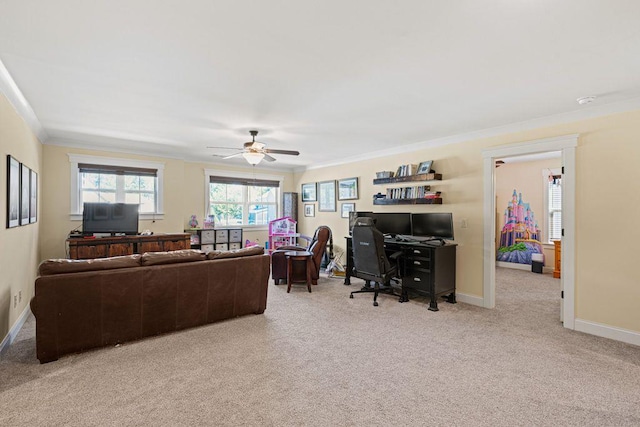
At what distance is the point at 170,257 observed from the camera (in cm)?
321

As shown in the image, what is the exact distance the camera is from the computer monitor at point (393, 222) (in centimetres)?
493

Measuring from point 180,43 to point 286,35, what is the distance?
737mm

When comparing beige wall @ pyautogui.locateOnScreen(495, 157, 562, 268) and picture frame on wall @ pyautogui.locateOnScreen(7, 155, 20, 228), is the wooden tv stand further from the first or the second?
beige wall @ pyautogui.locateOnScreen(495, 157, 562, 268)

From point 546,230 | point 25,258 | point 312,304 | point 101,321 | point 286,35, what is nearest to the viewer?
point 286,35

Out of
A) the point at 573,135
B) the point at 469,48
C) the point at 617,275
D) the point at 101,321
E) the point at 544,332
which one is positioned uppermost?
the point at 469,48

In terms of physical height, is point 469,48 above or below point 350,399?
→ above

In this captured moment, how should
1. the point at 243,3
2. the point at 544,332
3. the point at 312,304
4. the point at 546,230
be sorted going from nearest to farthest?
the point at 243,3
the point at 544,332
the point at 312,304
the point at 546,230

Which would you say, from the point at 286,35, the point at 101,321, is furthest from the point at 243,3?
the point at 101,321

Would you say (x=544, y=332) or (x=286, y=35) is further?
(x=544, y=332)

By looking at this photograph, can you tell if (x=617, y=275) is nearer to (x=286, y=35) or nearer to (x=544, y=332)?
(x=544, y=332)

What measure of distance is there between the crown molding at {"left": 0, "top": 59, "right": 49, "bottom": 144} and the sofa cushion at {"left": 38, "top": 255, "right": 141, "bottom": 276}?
5.09ft

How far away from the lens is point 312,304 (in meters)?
4.28

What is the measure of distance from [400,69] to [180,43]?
1.64 meters

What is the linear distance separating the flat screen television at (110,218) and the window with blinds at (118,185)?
37cm
